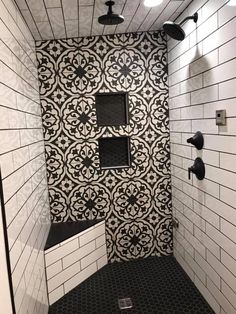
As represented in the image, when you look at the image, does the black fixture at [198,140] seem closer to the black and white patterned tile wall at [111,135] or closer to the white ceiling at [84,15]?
the black and white patterned tile wall at [111,135]

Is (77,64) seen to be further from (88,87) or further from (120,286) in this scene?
(120,286)

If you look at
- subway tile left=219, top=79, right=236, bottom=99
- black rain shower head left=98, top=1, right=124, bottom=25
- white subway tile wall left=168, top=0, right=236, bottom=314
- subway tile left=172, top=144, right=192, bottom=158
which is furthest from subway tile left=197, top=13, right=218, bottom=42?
subway tile left=172, top=144, right=192, bottom=158

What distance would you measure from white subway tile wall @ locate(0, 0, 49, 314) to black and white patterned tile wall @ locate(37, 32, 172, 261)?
259 millimetres

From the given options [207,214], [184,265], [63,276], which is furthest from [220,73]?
[63,276]

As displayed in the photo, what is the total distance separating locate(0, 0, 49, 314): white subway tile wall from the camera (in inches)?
49.5

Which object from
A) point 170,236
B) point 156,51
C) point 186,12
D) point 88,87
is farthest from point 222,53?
point 170,236

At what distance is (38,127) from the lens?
2174mm

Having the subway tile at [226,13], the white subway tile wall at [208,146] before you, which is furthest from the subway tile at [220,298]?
the subway tile at [226,13]

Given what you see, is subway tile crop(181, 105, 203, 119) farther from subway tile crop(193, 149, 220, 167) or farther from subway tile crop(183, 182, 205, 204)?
subway tile crop(183, 182, 205, 204)

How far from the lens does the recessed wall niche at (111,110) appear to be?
2487 mm

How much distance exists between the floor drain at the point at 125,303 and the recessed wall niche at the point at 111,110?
1414 millimetres

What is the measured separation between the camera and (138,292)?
2111 mm

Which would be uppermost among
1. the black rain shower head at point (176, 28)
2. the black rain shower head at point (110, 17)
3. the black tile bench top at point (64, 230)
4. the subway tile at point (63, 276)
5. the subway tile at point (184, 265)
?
the black rain shower head at point (110, 17)

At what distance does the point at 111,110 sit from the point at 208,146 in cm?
105
